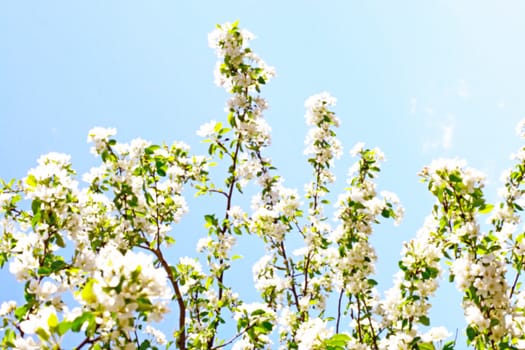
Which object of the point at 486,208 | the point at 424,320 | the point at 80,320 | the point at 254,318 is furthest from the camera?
the point at 424,320

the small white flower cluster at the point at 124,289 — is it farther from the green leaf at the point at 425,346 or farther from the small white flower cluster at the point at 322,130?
the small white flower cluster at the point at 322,130

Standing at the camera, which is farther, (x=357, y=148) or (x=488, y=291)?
(x=357, y=148)

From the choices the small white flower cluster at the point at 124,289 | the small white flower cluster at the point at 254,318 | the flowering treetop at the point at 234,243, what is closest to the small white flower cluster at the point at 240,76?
the flowering treetop at the point at 234,243

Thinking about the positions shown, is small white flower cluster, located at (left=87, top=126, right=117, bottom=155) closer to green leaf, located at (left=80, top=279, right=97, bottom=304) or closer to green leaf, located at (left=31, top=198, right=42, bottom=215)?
green leaf, located at (left=31, top=198, right=42, bottom=215)

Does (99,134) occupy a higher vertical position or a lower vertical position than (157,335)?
higher

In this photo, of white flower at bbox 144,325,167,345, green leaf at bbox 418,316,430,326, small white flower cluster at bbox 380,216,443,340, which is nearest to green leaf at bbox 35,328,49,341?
small white flower cluster at bbox 380,216,443,340

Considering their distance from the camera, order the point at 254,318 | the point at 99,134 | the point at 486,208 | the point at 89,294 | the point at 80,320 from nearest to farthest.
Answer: the point at 80,320 → the point at 89,294 → the point at 486,208 → the point at 254,318 → the point at 99,134

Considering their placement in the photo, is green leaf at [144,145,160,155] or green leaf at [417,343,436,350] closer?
green leaf at [417,343,436,350]

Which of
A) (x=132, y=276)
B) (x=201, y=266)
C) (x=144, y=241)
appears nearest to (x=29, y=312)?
(x=132, y=276)

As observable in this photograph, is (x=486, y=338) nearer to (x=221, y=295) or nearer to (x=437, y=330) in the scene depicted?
(x=437, y=330)

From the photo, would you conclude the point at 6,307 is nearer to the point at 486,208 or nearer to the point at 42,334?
the point at 42,334

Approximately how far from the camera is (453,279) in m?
3.39

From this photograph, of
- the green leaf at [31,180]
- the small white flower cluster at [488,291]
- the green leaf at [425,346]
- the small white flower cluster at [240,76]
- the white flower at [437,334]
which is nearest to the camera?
the small white flower cluster at [488,291]

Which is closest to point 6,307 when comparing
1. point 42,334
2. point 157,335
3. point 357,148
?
point 42,334
